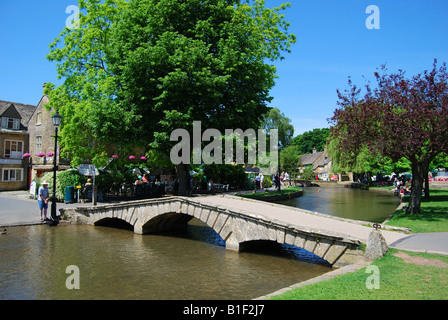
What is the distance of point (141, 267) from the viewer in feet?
34.6

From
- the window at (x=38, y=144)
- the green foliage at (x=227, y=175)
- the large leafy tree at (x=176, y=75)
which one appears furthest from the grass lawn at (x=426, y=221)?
the window at (x=38, y=144)

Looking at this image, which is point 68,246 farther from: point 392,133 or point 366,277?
point 392,133

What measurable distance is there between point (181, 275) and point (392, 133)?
12117mm

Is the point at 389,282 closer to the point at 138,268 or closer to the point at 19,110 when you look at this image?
the point at 138,268

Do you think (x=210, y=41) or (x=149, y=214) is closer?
(x=149, y=214)

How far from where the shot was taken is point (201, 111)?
819 inches

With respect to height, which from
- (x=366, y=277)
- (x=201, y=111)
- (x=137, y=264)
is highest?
(x=201, y=111)

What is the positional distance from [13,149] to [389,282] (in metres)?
43.3

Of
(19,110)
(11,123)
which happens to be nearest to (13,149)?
(11,123)

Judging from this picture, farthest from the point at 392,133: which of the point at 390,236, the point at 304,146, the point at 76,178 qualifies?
the point at 304,146

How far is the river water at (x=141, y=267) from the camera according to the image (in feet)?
27.7

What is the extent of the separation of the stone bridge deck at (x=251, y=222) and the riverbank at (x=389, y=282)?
4.03ft

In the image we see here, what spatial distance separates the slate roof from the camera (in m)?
40.4

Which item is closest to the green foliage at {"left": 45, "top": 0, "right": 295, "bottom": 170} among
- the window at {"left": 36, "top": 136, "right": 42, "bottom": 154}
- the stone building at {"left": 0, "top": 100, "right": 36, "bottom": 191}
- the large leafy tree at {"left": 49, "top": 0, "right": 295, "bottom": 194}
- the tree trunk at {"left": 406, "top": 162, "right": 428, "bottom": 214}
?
the large leafy tree at {"left": 49, "top": 0, "right": 295, "bottom": 194}
